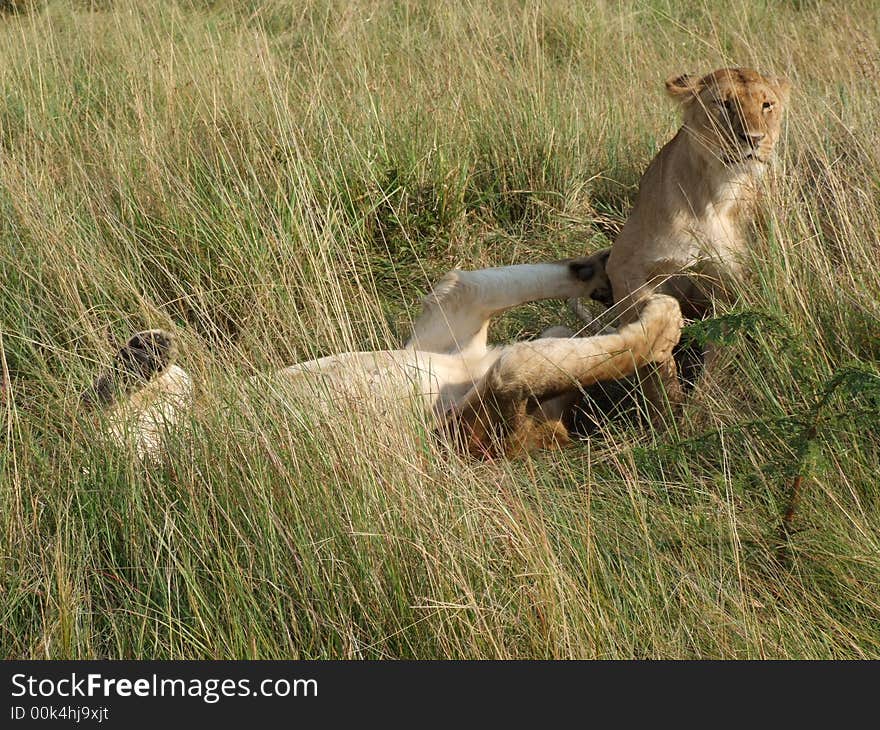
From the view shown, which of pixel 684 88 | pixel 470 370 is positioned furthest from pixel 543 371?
pixel 684 88

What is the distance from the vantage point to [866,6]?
686cm

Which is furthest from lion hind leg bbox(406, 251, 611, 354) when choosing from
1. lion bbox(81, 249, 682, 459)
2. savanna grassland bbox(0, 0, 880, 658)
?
savanna grassland bbox(0, 0, 880, 658)

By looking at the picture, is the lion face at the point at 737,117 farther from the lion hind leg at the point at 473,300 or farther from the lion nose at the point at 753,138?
the lion hind leg at the point at 473,300

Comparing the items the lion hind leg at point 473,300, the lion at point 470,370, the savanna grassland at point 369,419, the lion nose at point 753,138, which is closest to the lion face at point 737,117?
the lion nose at point 753,138

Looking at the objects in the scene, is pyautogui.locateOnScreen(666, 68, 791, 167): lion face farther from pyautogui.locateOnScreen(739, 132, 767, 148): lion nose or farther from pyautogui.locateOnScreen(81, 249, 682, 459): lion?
pyautogui.locateOnScreen(81, 249, 682, 459): lion

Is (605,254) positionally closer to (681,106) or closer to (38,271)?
(681,106)

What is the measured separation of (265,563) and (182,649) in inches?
9.3

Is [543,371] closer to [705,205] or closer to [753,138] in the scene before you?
[705,205]

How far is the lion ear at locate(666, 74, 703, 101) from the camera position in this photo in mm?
3760

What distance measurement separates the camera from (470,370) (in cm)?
361

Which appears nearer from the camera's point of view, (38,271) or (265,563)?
(265,563)

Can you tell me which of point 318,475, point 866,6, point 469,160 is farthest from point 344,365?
point 866,6

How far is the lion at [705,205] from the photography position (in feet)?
11.6

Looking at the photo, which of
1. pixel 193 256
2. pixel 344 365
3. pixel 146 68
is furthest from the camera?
pixel 146 68
